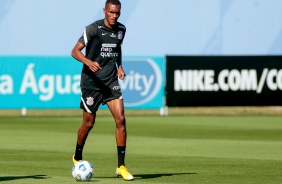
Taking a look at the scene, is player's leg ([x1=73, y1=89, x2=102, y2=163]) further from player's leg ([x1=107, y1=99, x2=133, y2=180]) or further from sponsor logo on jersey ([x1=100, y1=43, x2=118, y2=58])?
sponsor logo on jersey ([x1=100, y1=43, x2=118, y2=58])

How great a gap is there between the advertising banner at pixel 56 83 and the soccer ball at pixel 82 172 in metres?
17.9

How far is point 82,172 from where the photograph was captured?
13031 millimetres

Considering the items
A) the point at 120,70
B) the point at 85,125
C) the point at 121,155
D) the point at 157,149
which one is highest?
the point at 120,70

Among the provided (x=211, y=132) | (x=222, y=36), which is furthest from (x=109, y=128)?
(x=222, y=36)

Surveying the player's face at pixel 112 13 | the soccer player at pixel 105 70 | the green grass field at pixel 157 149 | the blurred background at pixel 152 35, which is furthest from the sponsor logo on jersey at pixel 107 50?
the blurred background at pixel 152 35

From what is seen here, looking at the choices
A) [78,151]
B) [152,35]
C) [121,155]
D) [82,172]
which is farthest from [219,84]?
[82,172]

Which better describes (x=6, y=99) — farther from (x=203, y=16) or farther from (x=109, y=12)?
(x=109, y=12)

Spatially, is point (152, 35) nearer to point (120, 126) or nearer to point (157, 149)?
point (157, 149)

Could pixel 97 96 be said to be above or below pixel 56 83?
above

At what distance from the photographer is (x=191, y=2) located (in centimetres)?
3594

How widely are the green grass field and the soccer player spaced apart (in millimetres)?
795

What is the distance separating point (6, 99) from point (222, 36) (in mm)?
8859

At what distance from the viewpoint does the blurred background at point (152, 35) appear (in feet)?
103

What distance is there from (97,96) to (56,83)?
17371mm
